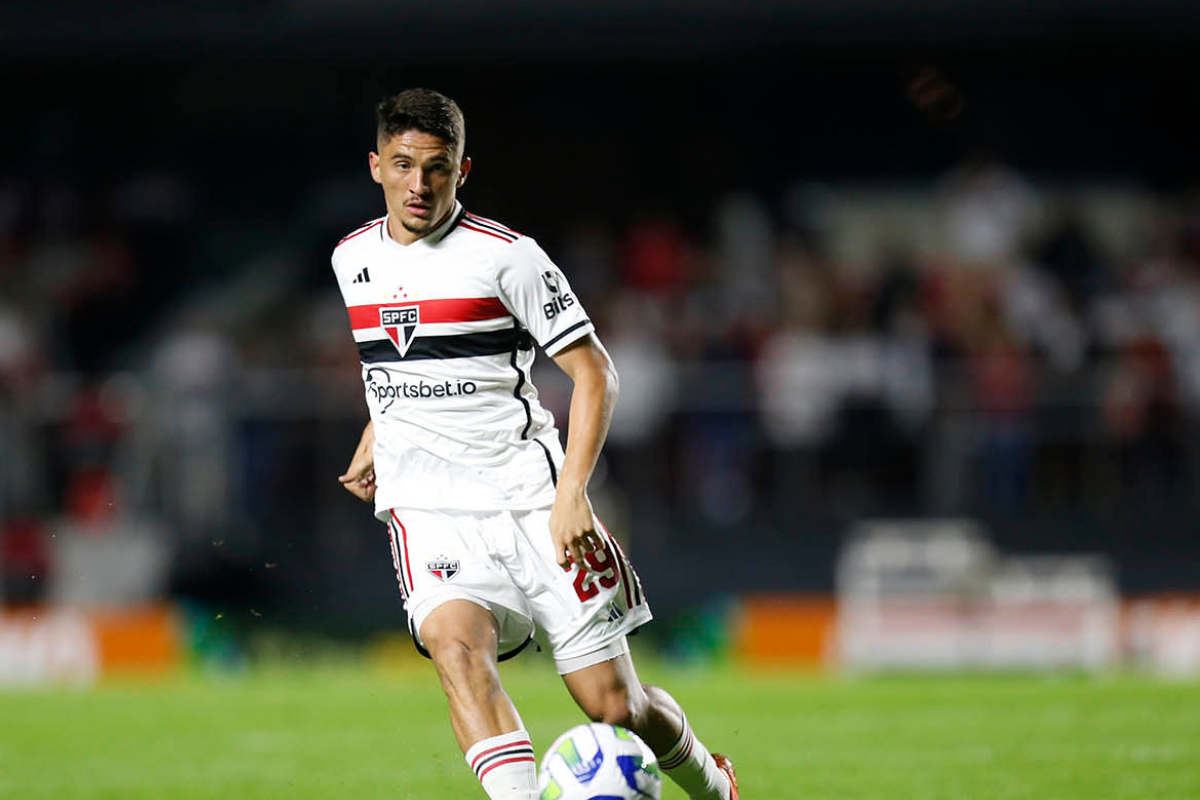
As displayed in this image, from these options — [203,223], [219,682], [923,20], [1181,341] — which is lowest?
[219,682]

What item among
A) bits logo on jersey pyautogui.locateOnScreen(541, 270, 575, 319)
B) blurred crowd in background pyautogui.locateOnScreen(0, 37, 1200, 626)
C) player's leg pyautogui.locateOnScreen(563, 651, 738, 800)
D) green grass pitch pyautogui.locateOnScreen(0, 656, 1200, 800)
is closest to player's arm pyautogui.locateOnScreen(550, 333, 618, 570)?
bits logo on jersey pyautogui.locateOnScreen(541, 270, 575, 319)

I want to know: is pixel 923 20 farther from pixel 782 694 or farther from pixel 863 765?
pixel 863 765

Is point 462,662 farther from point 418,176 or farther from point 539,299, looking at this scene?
point 418,176

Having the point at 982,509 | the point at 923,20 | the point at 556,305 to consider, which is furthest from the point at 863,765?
the point at 923,20

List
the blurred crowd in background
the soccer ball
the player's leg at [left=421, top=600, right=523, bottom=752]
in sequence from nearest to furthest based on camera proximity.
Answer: the soccer ball → the player's leg at [left=421, top=600, right=523, bottom=752] → the blurred crowd in background

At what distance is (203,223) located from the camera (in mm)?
19391

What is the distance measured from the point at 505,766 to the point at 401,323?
4.55 ft

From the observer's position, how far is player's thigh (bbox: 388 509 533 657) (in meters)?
5.54

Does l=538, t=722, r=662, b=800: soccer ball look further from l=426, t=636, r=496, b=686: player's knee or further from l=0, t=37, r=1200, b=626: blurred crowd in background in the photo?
l=0, t=37, r=1200, b=626: blurred crowd in background

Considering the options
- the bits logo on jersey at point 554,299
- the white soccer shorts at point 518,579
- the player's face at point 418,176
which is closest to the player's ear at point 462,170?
the player's face at point 418,176

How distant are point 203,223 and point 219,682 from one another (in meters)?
6.59

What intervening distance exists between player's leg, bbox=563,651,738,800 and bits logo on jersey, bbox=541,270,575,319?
1049mm

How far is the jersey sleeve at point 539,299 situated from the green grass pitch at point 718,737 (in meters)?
2.39

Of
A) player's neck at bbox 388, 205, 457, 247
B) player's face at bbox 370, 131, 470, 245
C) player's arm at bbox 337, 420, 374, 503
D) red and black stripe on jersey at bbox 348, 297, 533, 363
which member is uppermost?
player's face at bbox 370, 131, 470, 245
